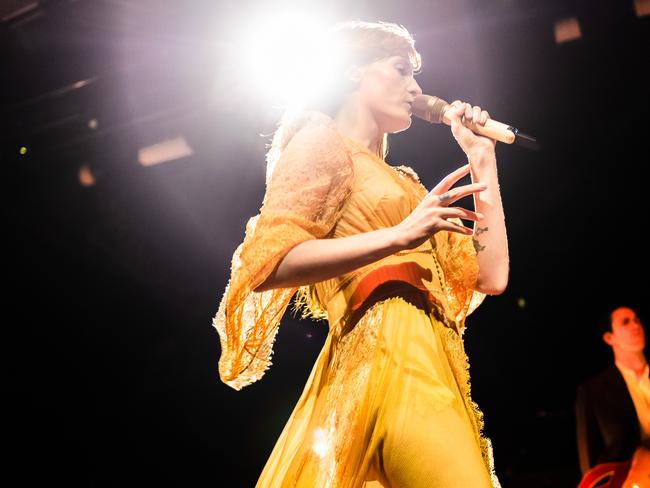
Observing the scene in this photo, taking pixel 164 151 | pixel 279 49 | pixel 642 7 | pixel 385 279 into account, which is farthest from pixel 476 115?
pixel 642 7

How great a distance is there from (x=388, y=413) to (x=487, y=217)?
1.85 ft

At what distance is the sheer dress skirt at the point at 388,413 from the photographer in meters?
1.13

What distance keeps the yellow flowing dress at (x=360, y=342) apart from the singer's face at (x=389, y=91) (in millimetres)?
126

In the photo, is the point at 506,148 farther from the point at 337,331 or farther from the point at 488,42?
the point at 337,331

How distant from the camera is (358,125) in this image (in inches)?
62.1

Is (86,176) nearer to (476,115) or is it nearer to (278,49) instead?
(278,49)

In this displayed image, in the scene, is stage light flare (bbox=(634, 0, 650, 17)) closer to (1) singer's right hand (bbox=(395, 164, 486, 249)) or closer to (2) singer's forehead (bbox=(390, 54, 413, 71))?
(2) singer's forehead (bbox=(390, 54, 413, 71))

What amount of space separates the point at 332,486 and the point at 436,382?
249 mm

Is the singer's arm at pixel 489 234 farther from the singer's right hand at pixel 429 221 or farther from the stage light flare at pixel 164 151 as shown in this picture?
the stage light flare at pixel 164 151

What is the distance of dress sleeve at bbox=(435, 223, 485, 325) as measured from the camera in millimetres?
1523

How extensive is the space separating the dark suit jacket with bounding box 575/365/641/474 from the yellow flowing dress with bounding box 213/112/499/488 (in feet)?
7.63

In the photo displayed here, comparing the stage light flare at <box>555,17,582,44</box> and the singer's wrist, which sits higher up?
the stage light flare at <box>555,17,582,44</box>

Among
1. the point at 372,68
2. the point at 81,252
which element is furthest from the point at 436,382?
the point at 81,252

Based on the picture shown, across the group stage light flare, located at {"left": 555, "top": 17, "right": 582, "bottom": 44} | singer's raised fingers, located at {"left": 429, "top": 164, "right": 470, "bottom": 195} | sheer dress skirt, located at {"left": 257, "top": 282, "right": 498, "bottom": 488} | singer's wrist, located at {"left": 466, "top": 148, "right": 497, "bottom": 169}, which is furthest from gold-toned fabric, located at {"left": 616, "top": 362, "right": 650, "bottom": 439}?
singer's raised fingers, located at {"left": 429, "top": 164, "right": 470, "bottom": 195}
